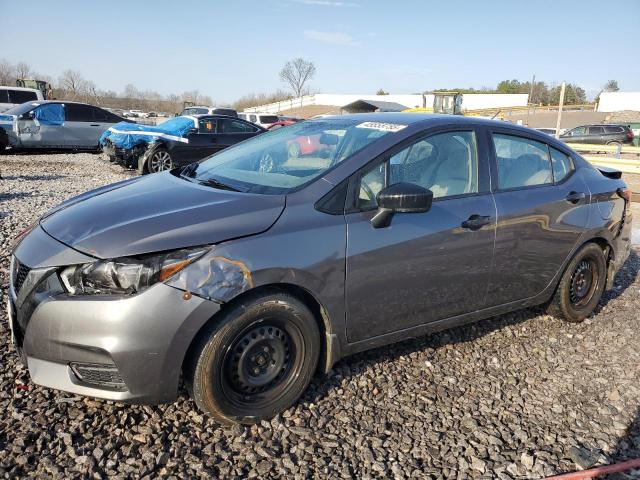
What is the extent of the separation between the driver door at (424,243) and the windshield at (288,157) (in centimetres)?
28

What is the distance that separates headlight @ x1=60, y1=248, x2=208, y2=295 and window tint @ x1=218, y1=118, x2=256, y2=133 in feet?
34.4

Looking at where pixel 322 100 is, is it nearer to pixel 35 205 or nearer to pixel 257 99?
pixel 257 99

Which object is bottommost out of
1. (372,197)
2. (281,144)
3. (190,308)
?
(190,308)

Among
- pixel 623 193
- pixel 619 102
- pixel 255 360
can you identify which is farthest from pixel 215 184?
pixel 619 102

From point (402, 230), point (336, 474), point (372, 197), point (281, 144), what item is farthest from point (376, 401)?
point (281, 144)

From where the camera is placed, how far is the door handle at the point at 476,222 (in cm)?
318

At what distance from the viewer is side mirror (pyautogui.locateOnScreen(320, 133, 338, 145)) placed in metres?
3.24

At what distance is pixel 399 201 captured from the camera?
2.70 m

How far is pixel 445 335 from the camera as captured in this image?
383 centimetres

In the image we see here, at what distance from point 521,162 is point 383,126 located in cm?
120

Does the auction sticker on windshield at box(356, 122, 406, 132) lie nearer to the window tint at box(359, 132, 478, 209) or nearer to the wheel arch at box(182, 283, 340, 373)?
the window tint at box(359, 132, 478, 209)

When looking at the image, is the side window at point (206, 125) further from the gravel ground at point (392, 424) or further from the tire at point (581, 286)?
the tire at point (581, 286)

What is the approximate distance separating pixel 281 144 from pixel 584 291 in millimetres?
2914

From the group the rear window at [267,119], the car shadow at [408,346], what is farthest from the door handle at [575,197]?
the rear window at [267,119]
